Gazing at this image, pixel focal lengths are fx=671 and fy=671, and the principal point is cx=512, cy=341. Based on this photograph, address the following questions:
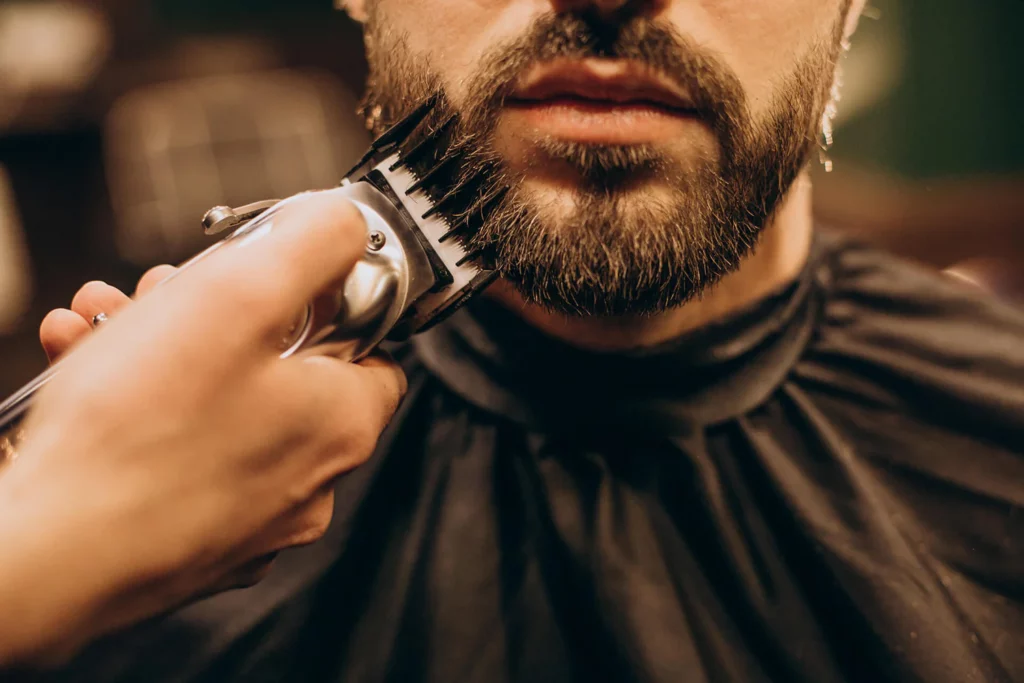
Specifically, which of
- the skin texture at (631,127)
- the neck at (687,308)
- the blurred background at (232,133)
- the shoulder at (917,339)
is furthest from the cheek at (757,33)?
the blurred background at (232,133)

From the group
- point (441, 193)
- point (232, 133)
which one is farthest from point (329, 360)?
point (232, 133)

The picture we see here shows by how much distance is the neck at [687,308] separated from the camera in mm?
515

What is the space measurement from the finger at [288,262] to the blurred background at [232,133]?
3.28 ft

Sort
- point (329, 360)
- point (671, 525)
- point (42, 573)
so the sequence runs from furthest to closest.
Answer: point (671, 525)
point (329, 360)
point (42, 573)

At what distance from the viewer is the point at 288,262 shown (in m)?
0.29

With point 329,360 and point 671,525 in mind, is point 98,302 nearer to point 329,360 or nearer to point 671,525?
point 329,360

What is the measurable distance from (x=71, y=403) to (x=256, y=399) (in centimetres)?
7

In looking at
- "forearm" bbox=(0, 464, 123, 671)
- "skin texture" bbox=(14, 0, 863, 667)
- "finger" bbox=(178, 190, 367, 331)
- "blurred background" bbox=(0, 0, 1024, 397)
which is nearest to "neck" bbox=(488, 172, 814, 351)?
"skin texture" bbox=(14, 0, 863, 667)

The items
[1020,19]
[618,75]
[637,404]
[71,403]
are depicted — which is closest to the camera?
[71,403]

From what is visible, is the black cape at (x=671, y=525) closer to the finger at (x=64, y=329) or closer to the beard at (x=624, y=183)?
the beard at (x=624, y=183)

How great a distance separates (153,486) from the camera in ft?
0.85

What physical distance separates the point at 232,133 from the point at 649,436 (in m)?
1.22

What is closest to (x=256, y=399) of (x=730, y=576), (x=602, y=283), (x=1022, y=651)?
(x=602, y=283)

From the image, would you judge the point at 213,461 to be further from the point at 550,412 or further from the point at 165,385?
the point at 550,412
